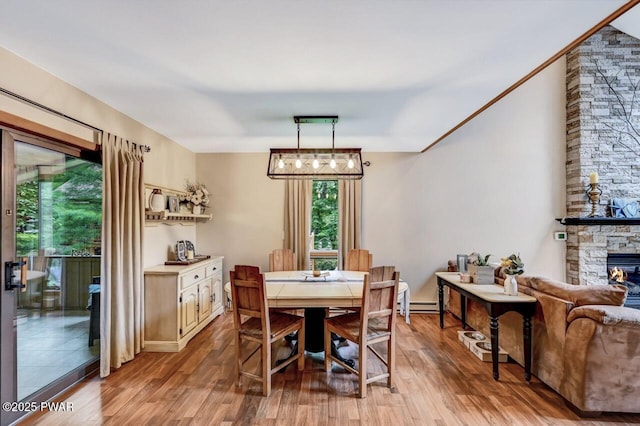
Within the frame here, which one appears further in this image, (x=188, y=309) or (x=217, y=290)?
(x=217, y=290)

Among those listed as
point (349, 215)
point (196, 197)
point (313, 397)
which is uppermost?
point (196, 197)

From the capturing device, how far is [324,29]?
178cm

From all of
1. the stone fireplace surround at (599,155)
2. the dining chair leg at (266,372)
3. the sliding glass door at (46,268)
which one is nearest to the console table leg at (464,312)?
the stone fireplace surround at (599,155)

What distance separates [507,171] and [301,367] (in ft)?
14.3

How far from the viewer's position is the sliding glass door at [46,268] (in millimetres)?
2164

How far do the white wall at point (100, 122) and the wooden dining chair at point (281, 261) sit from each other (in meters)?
1.38

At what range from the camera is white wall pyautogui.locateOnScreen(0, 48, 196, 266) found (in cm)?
213

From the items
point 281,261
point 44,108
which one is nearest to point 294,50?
point 44,108

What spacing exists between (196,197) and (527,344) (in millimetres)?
4353

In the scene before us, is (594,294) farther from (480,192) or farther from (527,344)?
(480,192)

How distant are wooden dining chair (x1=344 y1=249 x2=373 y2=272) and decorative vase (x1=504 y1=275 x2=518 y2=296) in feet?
5.41

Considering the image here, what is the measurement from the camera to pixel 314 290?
2.92 metres

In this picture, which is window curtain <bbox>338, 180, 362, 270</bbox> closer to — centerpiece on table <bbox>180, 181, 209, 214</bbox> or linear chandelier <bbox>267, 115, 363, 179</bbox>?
linear chandelier <bbox>267, 115, 363, 179</bbox>

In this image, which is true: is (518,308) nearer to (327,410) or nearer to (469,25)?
(327,410)
